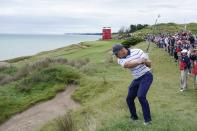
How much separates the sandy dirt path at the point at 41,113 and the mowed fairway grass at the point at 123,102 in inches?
23.6

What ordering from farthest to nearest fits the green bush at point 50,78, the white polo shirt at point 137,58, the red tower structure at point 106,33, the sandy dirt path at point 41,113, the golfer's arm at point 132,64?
the red tower structure at point 106,33, the green bush at point 50,78, the sandy dirt path at point 41,113, the white polo shirt at point 137,58, the golfer's arm at point 132,64

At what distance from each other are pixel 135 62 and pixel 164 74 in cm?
1312

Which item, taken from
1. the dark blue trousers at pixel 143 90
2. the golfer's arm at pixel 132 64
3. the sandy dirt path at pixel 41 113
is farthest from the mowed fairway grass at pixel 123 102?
the golfer's arm at pixel 132 64

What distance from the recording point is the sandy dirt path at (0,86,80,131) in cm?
1845

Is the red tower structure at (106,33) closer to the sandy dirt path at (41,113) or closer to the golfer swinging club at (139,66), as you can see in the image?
the sandy dirt path at (41,113)

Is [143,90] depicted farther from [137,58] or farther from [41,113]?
[41,113]

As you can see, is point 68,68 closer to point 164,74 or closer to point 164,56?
point 164,74

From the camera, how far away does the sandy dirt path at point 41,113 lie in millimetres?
18453

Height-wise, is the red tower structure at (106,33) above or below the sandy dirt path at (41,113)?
below

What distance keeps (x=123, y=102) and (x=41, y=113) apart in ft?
17.4

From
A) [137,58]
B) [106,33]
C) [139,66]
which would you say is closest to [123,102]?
[139,66]

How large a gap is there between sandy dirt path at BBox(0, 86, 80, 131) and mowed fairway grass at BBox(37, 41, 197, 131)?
23.6 inches

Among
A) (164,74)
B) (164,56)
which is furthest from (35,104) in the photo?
(164,56)

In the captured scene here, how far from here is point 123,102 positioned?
51.8ft
